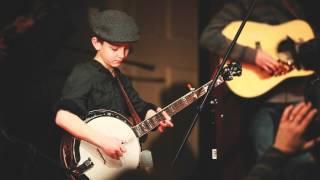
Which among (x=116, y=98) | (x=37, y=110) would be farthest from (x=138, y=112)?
(x=37, y=110)

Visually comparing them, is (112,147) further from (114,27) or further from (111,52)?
(114,27)

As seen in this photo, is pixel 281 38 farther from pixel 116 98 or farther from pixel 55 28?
pixel 55 28

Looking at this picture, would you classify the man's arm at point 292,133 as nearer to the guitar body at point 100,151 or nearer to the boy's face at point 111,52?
the guitar body at point 100,151

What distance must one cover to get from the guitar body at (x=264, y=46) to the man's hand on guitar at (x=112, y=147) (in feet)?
3.17

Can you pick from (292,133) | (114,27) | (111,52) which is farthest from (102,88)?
(292,133)

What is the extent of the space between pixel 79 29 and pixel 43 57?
41 centimetres

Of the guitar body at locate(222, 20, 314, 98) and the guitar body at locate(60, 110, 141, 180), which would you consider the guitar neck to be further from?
the guitar body at locate(222, 20, 314, 98)

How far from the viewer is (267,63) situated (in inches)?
130

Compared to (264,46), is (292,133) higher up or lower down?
lower down

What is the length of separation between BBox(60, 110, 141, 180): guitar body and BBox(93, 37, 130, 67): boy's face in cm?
32

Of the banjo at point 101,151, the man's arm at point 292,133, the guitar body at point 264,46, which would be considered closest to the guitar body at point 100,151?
the banjo at point 101,151

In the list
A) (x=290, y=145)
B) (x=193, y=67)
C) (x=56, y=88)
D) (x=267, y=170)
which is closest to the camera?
(x=290, y=145)

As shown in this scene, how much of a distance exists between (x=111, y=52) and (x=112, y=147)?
1.88 feet

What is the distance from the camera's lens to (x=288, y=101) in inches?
133
